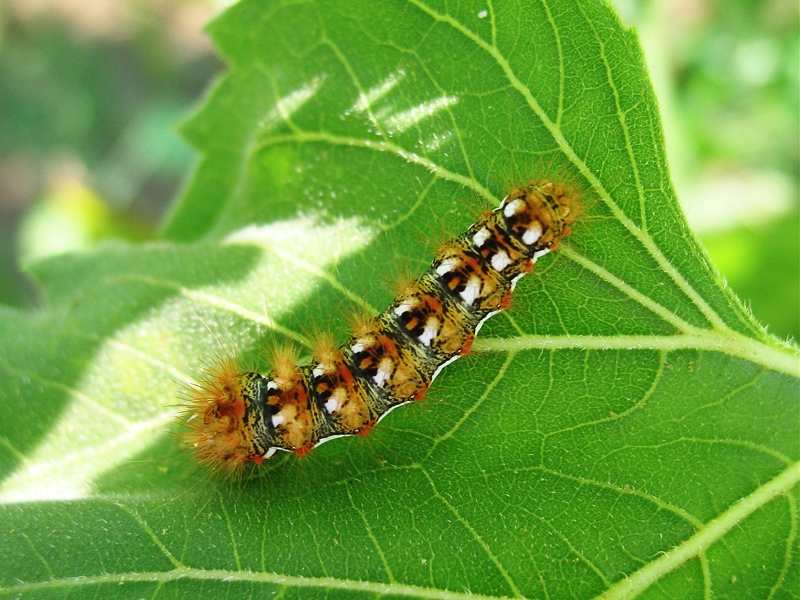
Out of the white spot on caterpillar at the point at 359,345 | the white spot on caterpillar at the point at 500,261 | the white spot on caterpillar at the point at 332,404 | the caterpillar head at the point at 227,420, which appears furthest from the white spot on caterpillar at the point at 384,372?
the white spot on caterpillar at the point at 500,261

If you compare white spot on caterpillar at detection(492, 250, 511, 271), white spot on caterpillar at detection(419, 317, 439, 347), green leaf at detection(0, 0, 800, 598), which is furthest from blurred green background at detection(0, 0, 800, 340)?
white spot on caterpillar at detection(492, 250, 511, 271)

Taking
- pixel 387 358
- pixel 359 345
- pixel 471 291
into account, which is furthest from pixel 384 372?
pixel 471 291

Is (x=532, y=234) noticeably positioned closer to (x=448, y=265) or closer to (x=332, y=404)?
(x=448, y=265)

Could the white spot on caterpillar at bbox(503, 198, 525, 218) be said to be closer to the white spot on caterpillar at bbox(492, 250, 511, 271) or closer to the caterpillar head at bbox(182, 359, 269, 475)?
the white spot on caterpillar at bbox(492, 250, 511, 271)

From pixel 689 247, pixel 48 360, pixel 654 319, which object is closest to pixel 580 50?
pixel 689 247

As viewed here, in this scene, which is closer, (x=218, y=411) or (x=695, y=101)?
(x=218, y=411)

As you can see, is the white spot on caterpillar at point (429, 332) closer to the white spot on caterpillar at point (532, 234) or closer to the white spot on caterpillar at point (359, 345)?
the white spot on caterpillar at point (359, 345)

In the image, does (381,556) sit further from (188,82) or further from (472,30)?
(188,82)
